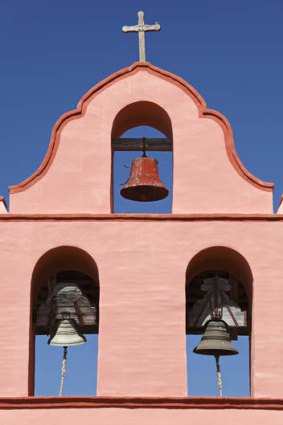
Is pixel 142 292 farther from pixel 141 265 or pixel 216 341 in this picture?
pixel 216 341

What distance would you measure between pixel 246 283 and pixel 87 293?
1848 millimetres

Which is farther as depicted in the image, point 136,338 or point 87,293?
point 87,293

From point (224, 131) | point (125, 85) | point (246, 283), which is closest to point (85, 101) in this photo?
point (125, 85)

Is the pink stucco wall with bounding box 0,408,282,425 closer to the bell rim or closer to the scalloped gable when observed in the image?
the scalloped gable

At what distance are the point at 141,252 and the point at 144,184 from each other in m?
1.04

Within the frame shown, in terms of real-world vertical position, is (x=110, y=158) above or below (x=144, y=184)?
above

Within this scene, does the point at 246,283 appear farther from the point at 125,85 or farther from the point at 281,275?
the point at 125,85

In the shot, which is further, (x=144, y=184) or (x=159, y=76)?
(x=159, y=76)

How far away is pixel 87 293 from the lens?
1741 centimetres

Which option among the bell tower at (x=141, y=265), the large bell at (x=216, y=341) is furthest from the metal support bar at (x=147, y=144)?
the large bell at (x=216, y=341)

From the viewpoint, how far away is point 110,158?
55.1 feet

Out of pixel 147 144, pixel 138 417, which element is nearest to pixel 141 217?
pixel 147 144

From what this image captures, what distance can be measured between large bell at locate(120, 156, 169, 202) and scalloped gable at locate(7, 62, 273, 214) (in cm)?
47

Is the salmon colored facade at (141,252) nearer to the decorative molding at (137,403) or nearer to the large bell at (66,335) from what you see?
the decorative molding at (137,403)
